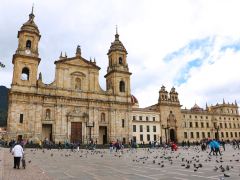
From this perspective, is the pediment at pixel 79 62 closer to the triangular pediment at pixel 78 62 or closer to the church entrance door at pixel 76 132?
the triangular pediment at pixel 78 62

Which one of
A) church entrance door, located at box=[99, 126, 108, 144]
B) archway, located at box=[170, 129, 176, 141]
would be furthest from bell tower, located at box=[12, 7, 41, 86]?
archway, located at box=[170, 129, 176, 141]

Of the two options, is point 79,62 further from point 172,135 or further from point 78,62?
point 172,135

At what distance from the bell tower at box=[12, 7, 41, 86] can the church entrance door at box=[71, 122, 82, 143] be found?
10908 mm

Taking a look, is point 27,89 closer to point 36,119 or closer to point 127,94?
point 36,119

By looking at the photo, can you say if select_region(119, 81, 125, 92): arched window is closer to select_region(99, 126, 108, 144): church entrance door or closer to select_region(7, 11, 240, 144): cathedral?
select_region(7, 11, 240, 144): cathedral

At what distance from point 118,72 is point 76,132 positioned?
16423 millimetres

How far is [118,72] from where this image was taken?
177 ft

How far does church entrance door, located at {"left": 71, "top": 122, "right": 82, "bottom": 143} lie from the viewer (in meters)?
46.0

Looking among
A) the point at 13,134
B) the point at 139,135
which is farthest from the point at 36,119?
the point at 139,135

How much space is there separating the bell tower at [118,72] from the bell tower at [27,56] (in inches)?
651

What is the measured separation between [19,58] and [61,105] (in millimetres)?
11434

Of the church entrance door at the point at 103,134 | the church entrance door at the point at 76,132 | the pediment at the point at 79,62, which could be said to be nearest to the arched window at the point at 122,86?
the pediment at the point at 79,62

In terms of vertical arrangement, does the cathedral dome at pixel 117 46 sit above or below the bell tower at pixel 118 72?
Result: above

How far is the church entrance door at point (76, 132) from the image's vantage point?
4602 cm
